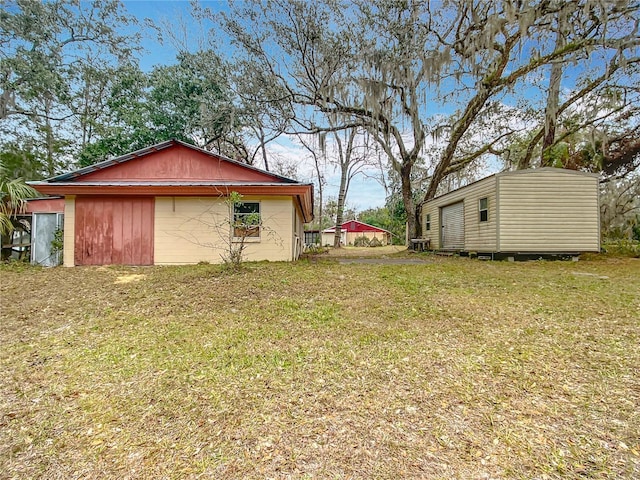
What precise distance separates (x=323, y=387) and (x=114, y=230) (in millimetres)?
8494

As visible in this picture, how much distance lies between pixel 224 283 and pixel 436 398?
4.19m

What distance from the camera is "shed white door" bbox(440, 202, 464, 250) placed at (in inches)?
459

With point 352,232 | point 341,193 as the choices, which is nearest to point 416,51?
point 341,193

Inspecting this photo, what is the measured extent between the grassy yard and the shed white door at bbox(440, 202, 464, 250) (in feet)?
23.6

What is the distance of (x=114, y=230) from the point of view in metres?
8.60

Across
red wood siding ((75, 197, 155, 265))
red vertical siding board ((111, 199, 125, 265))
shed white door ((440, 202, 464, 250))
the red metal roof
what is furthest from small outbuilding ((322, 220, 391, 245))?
red vertical siding board ((111, 199, 125, 265))

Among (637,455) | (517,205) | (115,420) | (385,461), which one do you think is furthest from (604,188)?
(115,420)

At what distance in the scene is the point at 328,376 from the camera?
252 centimetres

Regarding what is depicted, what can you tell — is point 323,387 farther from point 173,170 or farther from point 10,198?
point 10,198

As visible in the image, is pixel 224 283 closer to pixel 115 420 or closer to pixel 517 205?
pixel 115 420

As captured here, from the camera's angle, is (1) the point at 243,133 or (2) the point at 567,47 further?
(1) the point at 243,133

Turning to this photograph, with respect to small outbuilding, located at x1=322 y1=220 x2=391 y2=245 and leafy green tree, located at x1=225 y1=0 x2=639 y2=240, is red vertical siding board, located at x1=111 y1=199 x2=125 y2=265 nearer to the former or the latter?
leafy green tree, located at x1=225 y1=0 x2=639 y2=240

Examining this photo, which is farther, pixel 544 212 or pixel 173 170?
pixel 173 170

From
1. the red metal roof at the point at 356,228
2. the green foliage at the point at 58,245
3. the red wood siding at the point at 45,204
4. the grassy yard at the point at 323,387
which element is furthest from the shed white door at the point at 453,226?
the red metal roof at the point at 356,228
